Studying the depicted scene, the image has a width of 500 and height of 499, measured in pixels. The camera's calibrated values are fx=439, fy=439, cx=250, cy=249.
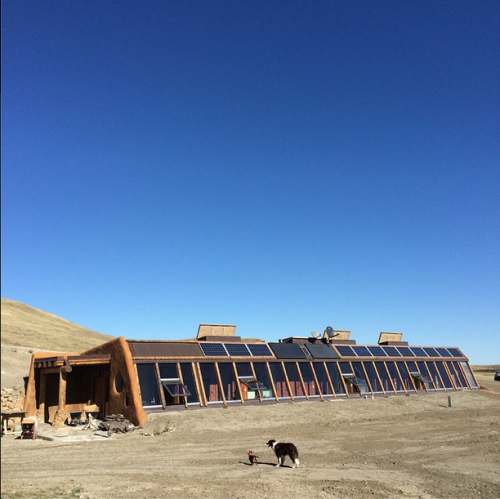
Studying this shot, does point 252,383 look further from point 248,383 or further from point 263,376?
point 263,376

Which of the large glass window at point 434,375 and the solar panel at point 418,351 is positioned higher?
the solar panel at point 418,351

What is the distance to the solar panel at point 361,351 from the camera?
4671cm

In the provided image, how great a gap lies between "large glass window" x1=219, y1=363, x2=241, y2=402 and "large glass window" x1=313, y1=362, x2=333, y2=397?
8.93m

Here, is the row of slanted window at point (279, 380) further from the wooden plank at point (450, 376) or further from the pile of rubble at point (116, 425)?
the pile of rubble at point (116, 425)

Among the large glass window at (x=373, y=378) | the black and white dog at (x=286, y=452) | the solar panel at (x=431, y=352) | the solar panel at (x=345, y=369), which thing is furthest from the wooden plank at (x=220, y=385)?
the solar panel at (x=431, y=352)

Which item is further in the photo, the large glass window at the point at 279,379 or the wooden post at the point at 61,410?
the large glass window at the point at 279,379

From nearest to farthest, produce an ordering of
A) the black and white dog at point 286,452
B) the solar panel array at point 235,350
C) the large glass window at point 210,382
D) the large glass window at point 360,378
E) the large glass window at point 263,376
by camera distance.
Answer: the black and white dog at point 286,452 < the large glass window at point 210,382 < the large glass window at point 263,376 < the solar panel array at point 235,350 < the large glass window at point 360,378

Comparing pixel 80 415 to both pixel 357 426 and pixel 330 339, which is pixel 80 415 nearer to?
pixel 357 426

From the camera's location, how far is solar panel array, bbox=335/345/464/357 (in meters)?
46.6

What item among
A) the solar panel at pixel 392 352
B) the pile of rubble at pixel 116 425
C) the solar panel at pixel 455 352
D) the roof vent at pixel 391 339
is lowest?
the pile of rubble at pixel 116 425

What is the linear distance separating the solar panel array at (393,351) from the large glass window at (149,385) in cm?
2036

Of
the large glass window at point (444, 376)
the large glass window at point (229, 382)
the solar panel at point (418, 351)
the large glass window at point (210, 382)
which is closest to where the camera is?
the large glass window at point (210, 382)

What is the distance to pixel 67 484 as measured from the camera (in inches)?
595

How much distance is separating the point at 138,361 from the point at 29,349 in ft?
156
